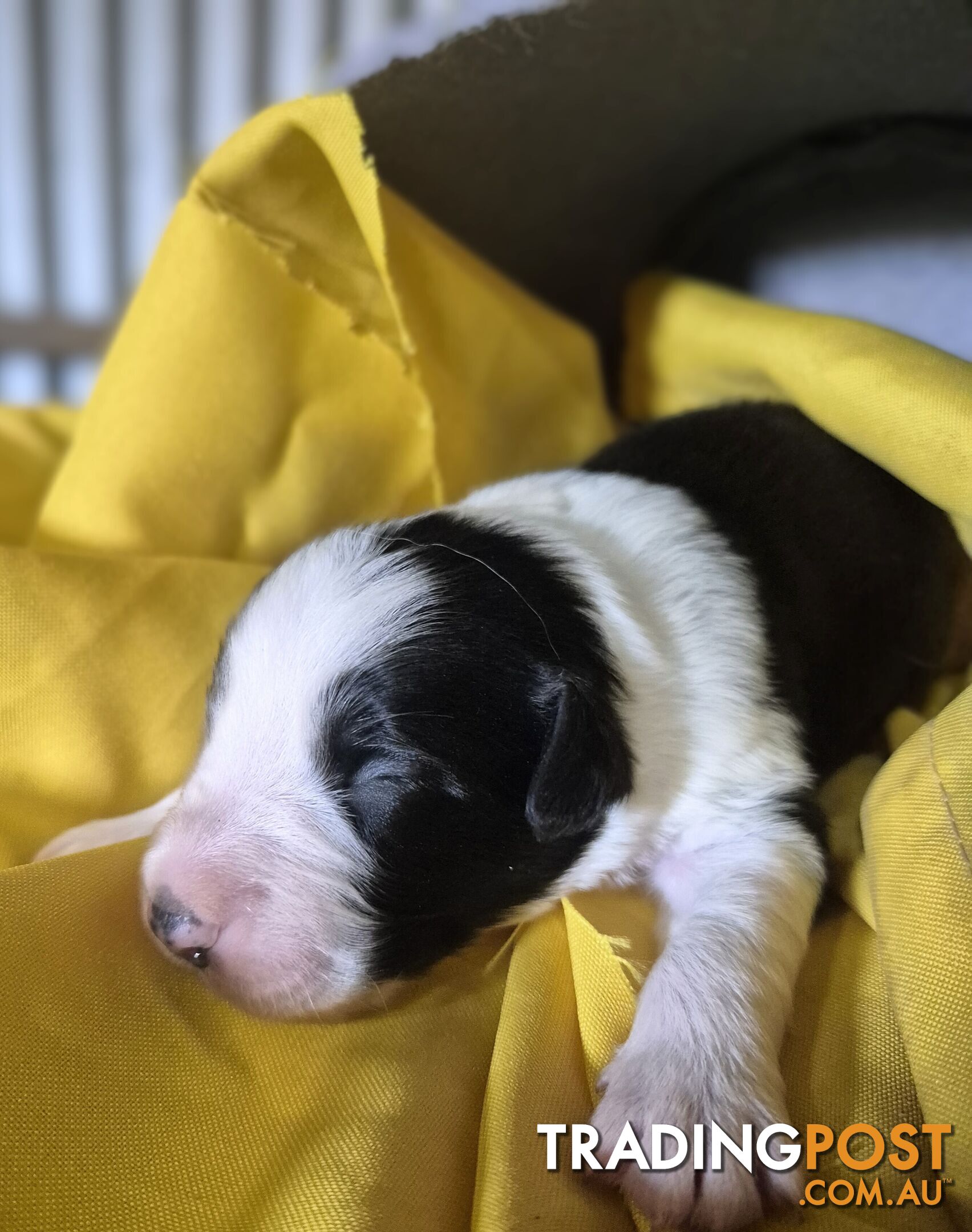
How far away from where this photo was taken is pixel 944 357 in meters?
1.57

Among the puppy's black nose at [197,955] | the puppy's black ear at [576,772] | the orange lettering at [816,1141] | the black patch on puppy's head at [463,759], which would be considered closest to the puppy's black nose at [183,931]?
the puppy's black nose at [197,955]

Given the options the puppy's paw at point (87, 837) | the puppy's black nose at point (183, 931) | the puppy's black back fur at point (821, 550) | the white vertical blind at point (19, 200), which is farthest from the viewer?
the white vertical blind at point (19, 200)

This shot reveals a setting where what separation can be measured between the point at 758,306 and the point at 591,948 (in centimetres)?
137

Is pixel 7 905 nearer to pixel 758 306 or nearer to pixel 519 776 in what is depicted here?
pixel 519 776

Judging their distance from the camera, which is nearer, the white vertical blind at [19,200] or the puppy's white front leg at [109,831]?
the puppy's white front leg at [109,831]

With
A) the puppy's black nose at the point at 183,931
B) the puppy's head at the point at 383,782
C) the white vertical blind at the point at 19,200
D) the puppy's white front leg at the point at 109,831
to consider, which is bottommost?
the puppy's white front leg at the point at 109,831

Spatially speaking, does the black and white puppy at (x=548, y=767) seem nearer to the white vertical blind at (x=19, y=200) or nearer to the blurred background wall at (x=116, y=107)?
the blurred background wall at (x=116, y=107)

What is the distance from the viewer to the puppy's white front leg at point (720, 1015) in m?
0.98

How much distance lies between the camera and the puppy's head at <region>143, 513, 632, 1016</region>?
44.7 inches

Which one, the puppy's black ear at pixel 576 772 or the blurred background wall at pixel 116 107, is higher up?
the blurred background wall at pixel 116 107

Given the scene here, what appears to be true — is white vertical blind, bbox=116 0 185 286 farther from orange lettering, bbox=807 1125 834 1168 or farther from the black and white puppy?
orange lettering, bbox=807 1125 834 1168

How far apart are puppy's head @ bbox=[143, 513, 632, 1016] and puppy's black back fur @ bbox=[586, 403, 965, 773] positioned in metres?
0.36

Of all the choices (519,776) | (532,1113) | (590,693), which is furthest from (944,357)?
(532,1113)

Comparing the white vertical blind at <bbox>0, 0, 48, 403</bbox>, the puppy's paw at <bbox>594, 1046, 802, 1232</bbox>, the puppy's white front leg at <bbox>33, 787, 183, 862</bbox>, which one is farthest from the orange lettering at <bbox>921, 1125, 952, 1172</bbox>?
the white vertical blind at <bbox>0, 0, 48, 403</bbox>
